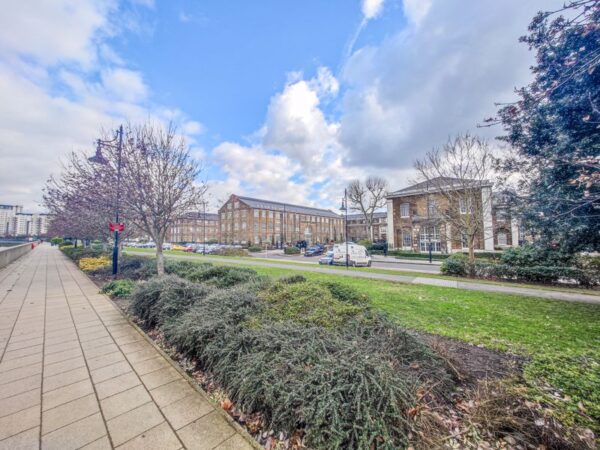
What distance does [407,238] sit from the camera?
3081cm

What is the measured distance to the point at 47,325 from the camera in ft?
15.8

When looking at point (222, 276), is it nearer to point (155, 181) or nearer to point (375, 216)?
point (155, 181)

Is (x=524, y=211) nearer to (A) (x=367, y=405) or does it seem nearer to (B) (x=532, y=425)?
(B) (x=532, y=425)

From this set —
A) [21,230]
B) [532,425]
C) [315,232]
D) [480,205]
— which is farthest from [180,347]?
[21,230]

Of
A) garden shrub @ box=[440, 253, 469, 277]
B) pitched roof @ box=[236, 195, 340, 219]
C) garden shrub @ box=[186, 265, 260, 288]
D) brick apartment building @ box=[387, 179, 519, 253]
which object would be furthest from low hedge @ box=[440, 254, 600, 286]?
pitched roof @ box=[236, 195, 340, 219]

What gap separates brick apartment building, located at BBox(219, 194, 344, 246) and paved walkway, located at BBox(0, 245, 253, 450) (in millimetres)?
46412

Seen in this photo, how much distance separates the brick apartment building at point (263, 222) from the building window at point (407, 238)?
27.7 m

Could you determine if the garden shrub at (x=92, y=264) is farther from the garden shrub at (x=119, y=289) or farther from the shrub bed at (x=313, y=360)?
the shrub bed at (x=313, y=360)

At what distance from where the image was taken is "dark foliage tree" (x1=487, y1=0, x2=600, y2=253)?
4.74 metres

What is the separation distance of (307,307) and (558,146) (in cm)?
743

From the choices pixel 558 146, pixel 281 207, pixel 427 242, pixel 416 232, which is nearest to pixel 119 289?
pixel 558 146

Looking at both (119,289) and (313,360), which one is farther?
(119,289)

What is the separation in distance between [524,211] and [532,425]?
7294 millimetres

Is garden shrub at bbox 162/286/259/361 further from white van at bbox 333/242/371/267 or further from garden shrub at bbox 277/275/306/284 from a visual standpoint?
white van at bbox 333/242/371/267
